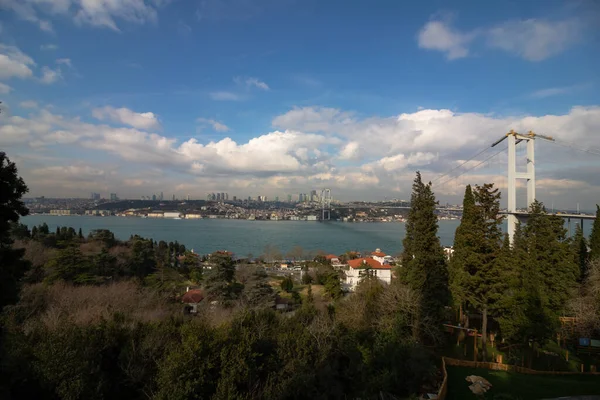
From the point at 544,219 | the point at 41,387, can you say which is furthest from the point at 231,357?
the point at 544,219

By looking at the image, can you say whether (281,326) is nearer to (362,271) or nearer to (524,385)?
(524,385)

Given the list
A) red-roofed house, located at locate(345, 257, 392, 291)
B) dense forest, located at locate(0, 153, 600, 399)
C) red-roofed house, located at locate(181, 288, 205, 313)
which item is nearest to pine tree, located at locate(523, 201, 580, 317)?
dense forest, located at locate(0, 153, 600, 399)

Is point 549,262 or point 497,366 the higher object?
point 549,262

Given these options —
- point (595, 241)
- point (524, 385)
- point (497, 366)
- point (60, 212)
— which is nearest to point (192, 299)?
point (497, 366)

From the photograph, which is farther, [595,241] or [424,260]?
[595,241]

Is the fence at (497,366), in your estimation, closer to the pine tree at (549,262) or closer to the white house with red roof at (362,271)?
the pine tree at (549,262)

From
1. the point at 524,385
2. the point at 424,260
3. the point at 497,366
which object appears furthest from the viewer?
the point at 424,260

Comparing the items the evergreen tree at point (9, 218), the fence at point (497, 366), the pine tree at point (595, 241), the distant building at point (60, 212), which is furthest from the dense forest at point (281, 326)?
the distant building at point (60, 212)
